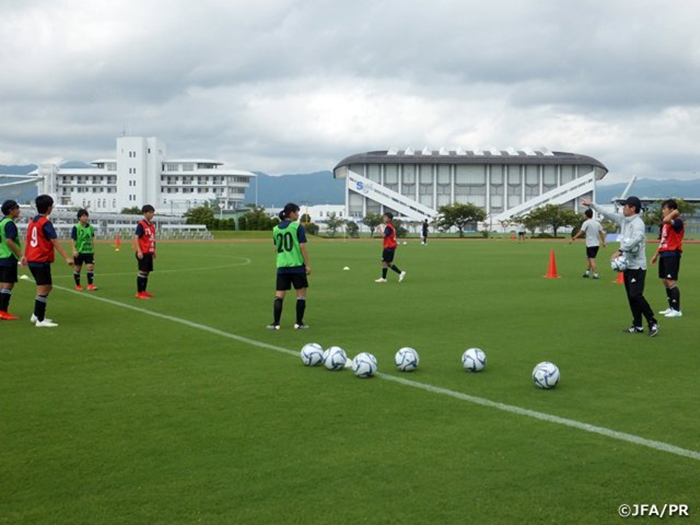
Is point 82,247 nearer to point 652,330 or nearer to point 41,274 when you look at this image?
point 41,274

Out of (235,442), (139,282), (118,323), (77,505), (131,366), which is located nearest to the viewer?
(77,505)

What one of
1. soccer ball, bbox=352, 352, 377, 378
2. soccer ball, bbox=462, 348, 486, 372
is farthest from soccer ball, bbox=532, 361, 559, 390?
soccer ball, bbox=352, 352, 377, 378

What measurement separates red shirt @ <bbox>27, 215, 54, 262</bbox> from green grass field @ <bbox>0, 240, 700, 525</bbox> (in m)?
1.20

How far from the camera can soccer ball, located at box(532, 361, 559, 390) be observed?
7.45 meters

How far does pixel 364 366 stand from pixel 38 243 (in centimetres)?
711

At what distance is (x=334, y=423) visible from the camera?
6266mm

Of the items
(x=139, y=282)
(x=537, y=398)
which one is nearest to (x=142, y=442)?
(x=537, y=398)

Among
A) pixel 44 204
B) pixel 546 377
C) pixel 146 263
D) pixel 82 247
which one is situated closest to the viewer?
pixel 546 377

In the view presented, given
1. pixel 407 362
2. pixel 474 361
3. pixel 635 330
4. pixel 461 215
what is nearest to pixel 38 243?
pixel 407 362

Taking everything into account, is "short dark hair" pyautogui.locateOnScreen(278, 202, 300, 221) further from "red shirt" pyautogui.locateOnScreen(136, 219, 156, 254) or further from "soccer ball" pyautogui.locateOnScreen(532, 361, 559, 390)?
"red shirt" pyautogui.locateOnScreen(136, 219, 156, 254)

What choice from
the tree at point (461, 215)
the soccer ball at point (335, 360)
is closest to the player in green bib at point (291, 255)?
the soccer ball at point (335, 360)

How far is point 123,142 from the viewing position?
13800cm

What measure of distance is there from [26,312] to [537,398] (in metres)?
10.9

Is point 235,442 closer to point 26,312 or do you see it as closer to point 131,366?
point 131,366
